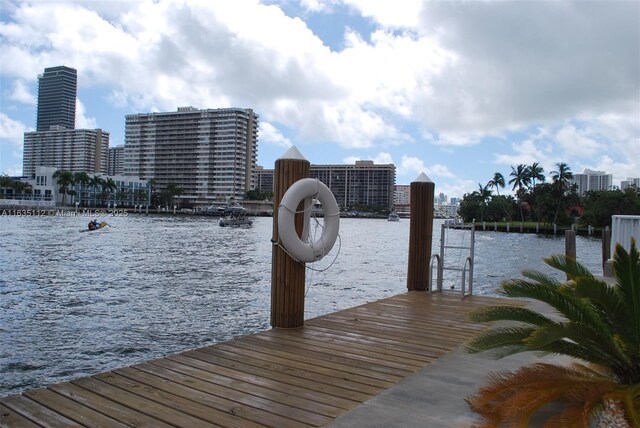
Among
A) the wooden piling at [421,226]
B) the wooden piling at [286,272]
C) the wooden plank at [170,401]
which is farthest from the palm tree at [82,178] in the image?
the wooden plank at [170,401]

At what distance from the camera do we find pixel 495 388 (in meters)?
3.27

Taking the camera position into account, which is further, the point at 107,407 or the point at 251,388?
the point at 251,388

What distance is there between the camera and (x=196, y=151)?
522 ft

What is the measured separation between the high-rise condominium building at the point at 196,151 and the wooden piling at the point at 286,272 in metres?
153

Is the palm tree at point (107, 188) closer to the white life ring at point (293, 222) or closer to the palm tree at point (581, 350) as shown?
the white life ring at point (293, 222)

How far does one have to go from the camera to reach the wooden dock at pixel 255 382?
318 centimetres

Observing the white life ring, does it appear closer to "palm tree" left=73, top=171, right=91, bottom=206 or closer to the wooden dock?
the wooden dock

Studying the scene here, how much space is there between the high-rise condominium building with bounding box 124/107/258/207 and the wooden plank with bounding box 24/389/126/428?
15486 centimetres

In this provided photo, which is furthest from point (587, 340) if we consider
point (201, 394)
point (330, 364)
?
point (201, 394)

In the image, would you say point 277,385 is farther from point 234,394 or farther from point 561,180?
point 561,180

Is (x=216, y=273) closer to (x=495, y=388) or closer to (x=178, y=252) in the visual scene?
(x=178, y=252)

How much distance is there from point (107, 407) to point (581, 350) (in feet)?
10.5

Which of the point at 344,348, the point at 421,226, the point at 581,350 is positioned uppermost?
the point at 421,226

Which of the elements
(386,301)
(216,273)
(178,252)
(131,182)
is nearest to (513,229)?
(178,252)
